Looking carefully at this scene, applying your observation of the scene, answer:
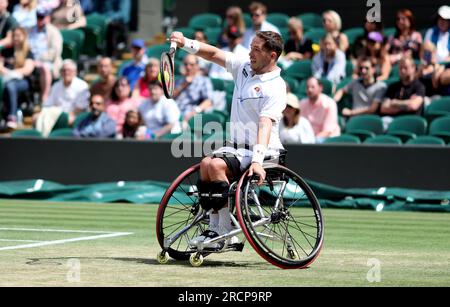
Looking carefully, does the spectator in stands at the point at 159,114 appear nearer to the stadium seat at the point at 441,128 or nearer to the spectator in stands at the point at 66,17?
the stadium seat at the point at 441,128

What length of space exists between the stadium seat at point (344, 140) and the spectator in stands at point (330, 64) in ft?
7.10

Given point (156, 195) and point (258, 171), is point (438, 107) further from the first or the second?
point (258, 171)

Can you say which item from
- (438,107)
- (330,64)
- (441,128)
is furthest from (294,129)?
(330,64)

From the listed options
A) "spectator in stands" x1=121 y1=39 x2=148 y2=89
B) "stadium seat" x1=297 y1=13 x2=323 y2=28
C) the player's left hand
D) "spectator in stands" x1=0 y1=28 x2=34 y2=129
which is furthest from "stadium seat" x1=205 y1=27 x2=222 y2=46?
the player's left hand

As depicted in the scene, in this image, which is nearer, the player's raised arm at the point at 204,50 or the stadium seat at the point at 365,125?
the player's raised arm at the point at 204,50

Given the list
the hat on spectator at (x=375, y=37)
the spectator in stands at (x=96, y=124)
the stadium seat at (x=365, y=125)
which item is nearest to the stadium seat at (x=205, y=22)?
the hat on spectator at (x=375, y=37)

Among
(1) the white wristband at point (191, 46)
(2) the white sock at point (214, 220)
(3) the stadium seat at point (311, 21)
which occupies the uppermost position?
(1) the white wristband at point (191, 46)

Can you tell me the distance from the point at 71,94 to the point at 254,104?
10.3m

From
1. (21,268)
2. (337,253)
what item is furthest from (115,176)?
(21,268)

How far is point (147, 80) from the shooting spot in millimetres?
17281

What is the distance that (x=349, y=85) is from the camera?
637 inches

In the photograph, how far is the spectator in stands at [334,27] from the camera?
17.0m

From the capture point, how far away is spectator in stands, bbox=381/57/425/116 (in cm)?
1529

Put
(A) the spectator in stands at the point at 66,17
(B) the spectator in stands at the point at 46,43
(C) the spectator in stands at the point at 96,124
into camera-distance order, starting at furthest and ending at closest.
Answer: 1. (A) the spectator in stands at the point at 66,17
2. (B) the spectator in stands at the point at 46,43
3. (C) the spectator in stands at the point at 96,124
